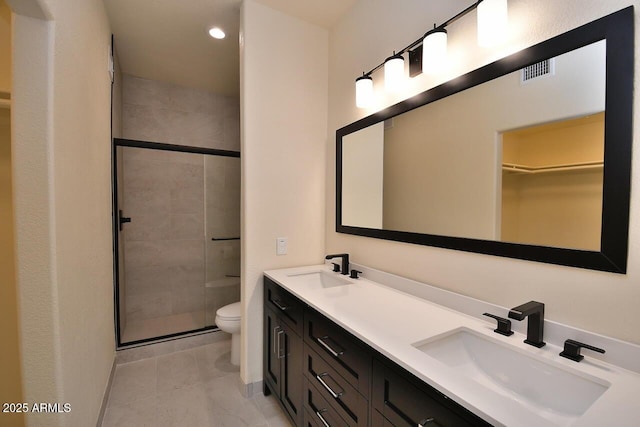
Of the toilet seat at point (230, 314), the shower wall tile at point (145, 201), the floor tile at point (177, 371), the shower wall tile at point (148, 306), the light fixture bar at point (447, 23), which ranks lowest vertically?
the floor tile at point (177, 371)

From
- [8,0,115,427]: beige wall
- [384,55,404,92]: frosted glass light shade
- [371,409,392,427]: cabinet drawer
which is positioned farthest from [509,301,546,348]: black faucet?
[8,0,115,427]: beige wall

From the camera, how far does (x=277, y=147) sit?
6.74 feet

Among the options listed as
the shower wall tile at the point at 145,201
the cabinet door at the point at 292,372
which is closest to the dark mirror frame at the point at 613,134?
the cabinet door at the point at 292,372

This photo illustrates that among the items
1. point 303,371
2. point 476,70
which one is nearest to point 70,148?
point 303,371

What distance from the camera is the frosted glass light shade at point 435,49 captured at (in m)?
1.29

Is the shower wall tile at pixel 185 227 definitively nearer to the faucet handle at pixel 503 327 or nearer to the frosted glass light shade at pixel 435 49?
the frosted glass light shade at pixel 435 49

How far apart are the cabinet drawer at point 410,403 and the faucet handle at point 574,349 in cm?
46

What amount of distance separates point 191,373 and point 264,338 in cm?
80

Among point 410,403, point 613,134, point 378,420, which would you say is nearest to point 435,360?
point 410,403

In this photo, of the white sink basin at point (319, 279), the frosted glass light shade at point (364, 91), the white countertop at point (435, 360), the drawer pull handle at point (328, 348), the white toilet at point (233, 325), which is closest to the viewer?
the white countertop at point (435, 360)

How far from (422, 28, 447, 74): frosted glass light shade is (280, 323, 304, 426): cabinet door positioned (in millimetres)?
1524

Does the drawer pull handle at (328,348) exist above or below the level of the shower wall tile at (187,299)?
above

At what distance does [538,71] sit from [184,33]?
2.44 metres

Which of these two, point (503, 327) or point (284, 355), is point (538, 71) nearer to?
point (503, 327)
